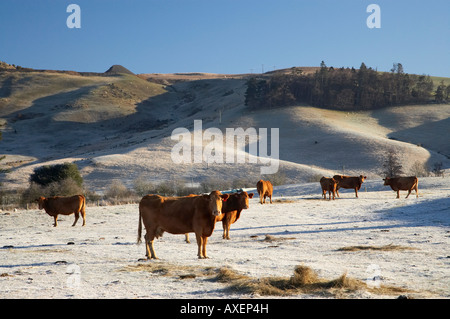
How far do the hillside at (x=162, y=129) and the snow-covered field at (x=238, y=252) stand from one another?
33699 millimetres

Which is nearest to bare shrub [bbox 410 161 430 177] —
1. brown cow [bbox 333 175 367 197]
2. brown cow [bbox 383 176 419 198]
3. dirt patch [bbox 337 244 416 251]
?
brown cow [bbox 333 175 367 197]

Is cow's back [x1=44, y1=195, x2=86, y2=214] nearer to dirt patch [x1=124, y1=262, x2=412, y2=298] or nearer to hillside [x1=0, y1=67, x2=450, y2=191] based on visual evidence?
dirt patch [x1=124, y1=262, x2=412, y2=298]

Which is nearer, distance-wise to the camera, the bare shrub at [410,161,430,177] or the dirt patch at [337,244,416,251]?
the dirt patch at [337,244,416,251]

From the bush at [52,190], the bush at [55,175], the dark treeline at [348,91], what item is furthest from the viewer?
the dark treeline at [348,91]

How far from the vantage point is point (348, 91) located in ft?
399

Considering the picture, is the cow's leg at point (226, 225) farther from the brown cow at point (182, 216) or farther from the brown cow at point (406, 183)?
the brown cow at point (406, 183)

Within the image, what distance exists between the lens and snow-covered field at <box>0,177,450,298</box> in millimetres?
9500

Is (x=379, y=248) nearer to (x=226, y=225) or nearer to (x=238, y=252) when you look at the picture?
(x=238, y=252)

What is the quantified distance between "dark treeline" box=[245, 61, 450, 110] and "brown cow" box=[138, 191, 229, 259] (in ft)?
360

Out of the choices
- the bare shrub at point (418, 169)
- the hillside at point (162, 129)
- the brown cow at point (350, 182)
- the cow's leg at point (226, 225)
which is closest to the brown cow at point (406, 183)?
the brown cow at point (350, 182)

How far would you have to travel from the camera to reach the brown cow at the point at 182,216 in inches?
505

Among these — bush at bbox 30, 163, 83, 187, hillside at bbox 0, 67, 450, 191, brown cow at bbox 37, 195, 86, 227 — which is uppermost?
hillside at bbox 0, 67, 450, 191
